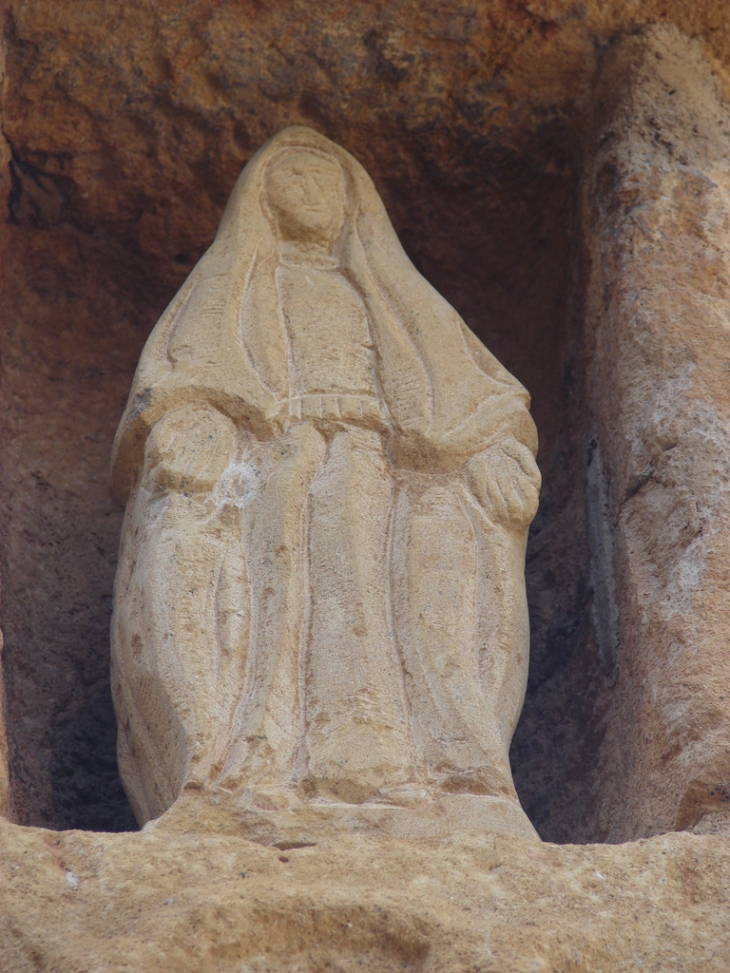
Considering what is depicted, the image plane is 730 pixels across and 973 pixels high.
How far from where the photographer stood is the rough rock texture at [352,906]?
2.69 meters

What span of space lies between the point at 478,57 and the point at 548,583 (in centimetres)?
184

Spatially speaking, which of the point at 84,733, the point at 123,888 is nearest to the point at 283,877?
the point at 123,888

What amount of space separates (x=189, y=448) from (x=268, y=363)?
411 mm

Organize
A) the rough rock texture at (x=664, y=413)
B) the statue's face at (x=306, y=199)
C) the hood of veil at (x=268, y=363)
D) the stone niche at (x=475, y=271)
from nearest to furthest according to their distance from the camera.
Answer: the rough rock texture at (x=664, y=413), the hood of veil at (x=268, y=363), the stone niche at (x=475, y=271), the statue's face at (x=306, y=199)

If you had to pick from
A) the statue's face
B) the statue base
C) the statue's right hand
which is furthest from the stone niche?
the statue's right hand

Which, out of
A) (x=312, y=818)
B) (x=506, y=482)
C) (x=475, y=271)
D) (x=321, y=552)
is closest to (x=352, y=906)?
(x=312, y=818)

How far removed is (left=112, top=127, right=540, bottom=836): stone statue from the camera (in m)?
3.26

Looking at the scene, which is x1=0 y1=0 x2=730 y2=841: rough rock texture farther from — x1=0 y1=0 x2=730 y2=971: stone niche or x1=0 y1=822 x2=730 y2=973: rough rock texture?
x1=0 y1=822 x2=730 y2=973: rough rock texture

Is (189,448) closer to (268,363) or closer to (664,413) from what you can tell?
(268,363)

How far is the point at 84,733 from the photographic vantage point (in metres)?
4.36

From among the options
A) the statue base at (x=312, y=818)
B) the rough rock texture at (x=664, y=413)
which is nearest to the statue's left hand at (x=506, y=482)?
the rough rock texture at (x=664, y=413)

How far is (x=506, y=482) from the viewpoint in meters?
3.88

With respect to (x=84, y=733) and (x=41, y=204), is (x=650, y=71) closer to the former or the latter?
(x=41, y=204)

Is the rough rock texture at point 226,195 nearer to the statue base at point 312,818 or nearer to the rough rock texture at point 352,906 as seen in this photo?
the statue base at point 312,818
